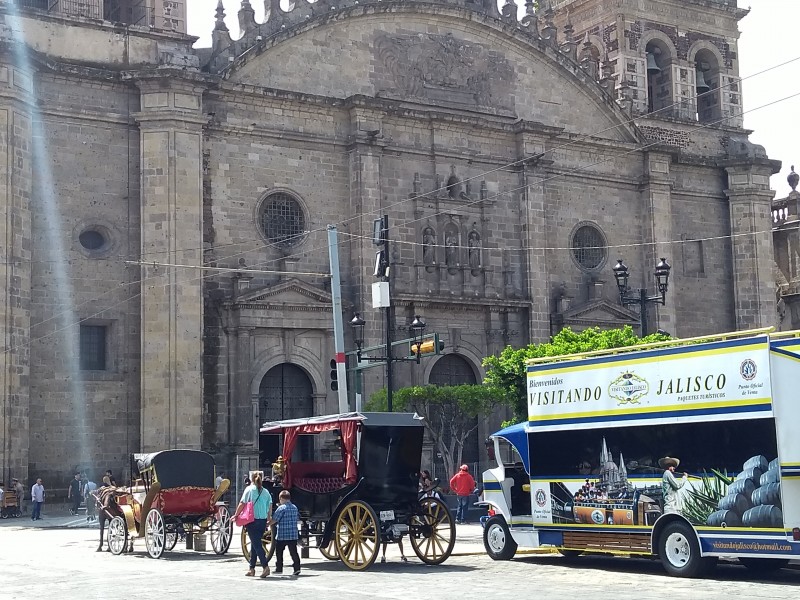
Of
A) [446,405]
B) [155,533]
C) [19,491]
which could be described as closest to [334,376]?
[446,405]

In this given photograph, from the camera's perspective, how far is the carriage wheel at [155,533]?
69.8 ft

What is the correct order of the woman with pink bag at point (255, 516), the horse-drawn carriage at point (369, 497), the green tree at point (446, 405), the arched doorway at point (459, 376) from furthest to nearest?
the arched doorway at point (459, 376)
the green tree at point (446, 405)
the horse-drawn carriage at point (369, 497)
the woman with pink bag at point (255, 516)

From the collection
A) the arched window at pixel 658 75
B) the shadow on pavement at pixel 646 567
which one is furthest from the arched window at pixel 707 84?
the shadow on pavement at pixel 646 567

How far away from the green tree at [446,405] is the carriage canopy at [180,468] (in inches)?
442

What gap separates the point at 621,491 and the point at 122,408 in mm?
18971

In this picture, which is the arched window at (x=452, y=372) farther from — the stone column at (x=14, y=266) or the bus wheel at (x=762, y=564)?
the bus wheel at (x=762, y=564)

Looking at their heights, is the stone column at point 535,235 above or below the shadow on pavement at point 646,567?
above

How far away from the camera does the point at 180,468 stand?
22.0 m

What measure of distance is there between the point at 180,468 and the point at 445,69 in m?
22.6

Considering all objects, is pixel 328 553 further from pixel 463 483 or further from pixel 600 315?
pixel 600 315

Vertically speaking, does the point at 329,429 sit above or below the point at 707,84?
below

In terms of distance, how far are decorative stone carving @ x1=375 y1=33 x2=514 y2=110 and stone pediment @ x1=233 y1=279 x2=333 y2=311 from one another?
7675mm

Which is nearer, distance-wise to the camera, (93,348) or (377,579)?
(377,579)

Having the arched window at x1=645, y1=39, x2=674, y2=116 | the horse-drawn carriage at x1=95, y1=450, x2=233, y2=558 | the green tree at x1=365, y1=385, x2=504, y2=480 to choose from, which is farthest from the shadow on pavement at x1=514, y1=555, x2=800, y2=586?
the arched window at x1=645, y1=39, x2=674, y2=116
